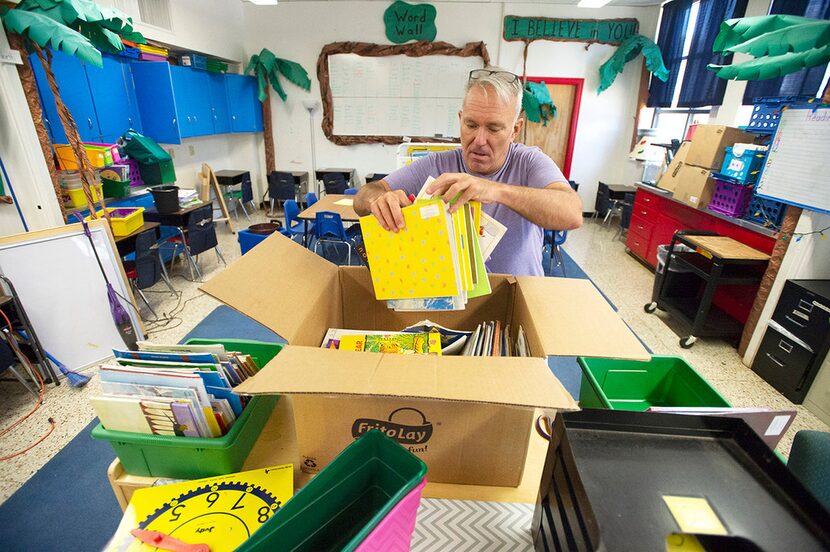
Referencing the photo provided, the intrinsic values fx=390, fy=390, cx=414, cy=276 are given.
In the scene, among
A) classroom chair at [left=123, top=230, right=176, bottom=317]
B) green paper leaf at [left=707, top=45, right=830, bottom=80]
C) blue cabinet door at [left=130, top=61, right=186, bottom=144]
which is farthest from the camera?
blue cabinet door at [left=130, top=61, right=186, bottom=144]

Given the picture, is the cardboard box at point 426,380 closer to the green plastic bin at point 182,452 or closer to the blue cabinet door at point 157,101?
the green plastic bin at point 182,452

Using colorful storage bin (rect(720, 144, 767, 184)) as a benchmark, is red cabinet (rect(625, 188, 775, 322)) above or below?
below

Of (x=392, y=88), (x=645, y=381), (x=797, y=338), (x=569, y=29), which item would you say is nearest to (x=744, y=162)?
(x=797, y=338)

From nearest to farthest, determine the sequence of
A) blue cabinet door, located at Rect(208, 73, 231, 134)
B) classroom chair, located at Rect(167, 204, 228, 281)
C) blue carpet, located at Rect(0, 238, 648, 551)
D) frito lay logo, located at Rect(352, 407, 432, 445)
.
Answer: frito lay logo, located at Rect(352, 407, 432, 445) → blue carpet, located at Rect(0, 238, 648, 551) → classroom chair, located at Rect(167, 204, 228, 281) → blue cabinet door, located at Rect(208, 73, 231, 134)

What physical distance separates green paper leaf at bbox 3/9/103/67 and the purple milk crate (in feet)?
16.8

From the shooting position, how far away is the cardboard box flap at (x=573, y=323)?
83 cm

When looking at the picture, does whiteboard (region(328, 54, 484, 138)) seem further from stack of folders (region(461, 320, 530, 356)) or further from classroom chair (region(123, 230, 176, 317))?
stack of folders (region(461, 320, 530, 356))

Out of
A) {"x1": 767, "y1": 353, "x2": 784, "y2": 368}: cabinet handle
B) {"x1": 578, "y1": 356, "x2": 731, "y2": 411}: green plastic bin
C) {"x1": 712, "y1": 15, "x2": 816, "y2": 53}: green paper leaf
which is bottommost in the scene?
{"x1": 767, "y1": 353, "x2": 784, "y2": 368}: cabinet handle

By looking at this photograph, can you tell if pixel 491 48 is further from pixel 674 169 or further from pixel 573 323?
pixel 573 323

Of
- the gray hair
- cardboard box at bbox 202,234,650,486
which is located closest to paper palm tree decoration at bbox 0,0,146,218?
cardboard box at bbox 202,234,650,486

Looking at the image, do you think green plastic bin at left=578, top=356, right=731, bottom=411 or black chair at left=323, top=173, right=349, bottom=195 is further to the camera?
black chair at left=323, top=173, right=349, bottom=195

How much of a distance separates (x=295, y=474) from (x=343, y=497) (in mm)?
258

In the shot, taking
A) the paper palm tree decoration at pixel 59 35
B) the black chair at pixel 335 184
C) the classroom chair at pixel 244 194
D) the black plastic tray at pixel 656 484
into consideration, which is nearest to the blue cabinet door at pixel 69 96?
the paper palm tree decoration at pixel 59 35

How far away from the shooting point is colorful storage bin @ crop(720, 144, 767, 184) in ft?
10.2
